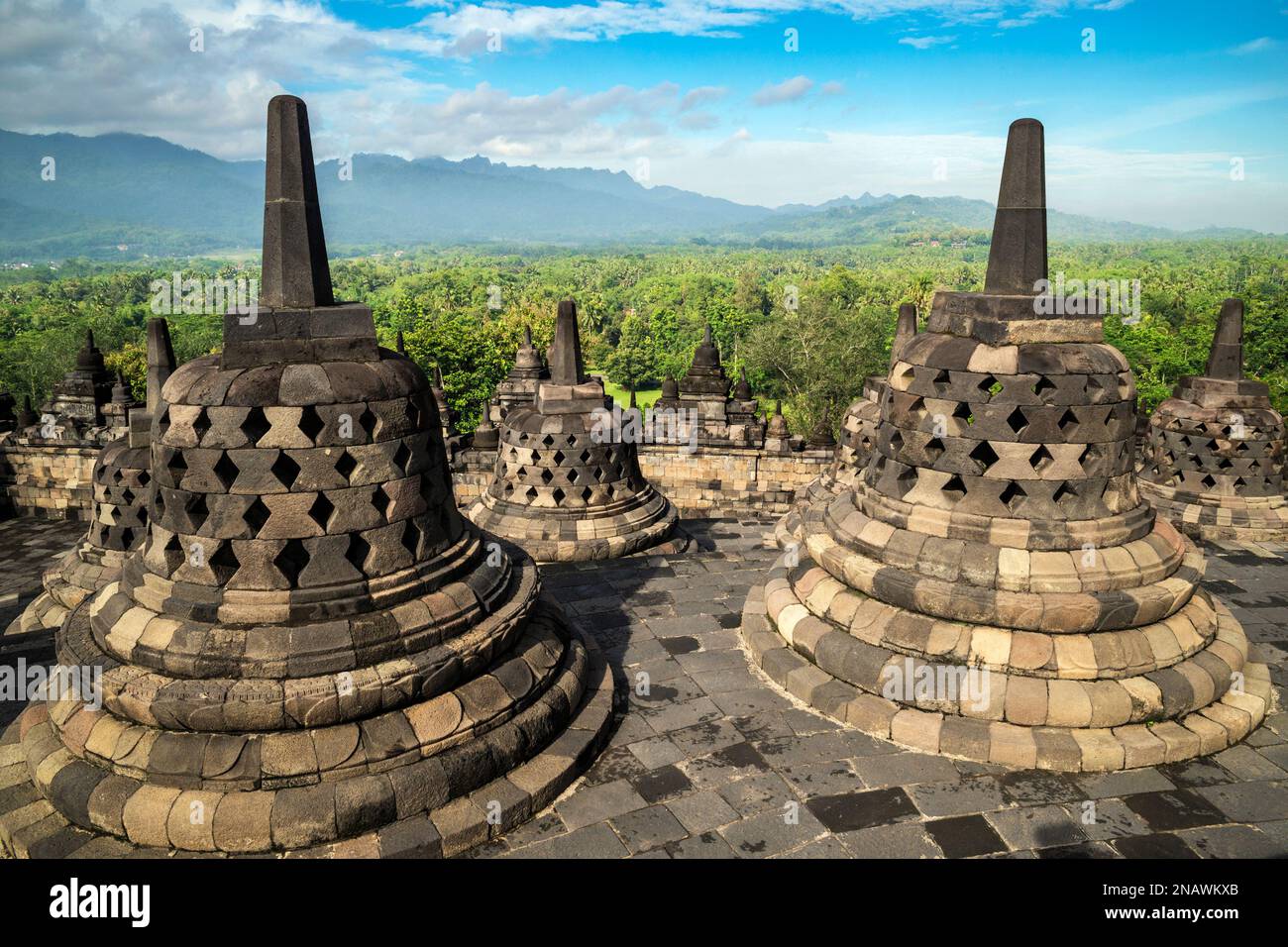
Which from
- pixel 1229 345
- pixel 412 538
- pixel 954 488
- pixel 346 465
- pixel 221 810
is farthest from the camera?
pixel 1229 345

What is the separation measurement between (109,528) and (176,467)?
402cm

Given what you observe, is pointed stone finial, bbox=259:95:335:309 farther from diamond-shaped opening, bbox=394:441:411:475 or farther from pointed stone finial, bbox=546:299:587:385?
pointed stone finial, bbox=546:299:587:385

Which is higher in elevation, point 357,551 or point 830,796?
point 357,551

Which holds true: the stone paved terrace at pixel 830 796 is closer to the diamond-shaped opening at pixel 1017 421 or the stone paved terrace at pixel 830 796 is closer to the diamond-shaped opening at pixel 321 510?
the diamond-shaped opening at pixel 321 510

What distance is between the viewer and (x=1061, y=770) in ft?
16.1

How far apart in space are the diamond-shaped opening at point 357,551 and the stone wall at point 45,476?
16.7 metres

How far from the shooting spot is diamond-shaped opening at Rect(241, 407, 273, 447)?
14.3 ft

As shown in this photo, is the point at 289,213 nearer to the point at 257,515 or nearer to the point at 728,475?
the point at 257,515

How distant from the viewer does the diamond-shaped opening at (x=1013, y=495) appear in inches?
219

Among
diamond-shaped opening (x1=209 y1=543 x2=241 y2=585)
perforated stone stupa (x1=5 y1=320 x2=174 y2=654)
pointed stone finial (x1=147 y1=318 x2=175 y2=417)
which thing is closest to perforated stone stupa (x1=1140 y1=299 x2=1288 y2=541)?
diamond-shaped opening (x1=209 y1=543 x2=241 y2=585)

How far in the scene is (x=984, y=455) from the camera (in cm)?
568

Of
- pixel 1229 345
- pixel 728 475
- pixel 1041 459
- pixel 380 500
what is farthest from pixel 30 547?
pixel 1229 345

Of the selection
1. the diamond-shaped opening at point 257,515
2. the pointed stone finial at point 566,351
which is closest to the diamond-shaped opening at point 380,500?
the diamond-shaped opening at point 257,515
